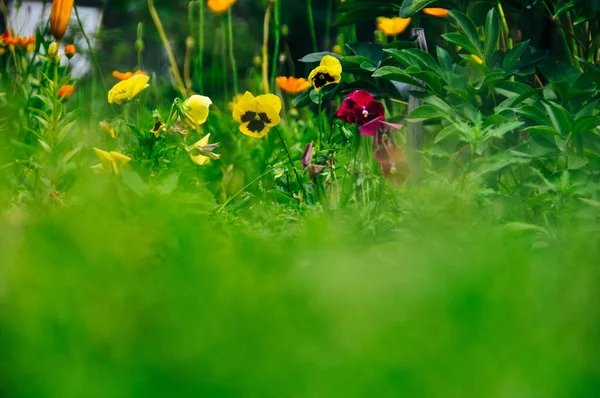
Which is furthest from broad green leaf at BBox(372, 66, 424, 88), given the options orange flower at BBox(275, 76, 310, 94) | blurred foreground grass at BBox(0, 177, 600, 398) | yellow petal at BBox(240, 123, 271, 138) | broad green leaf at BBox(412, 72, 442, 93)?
blurred foreground grass at BBox(0, 177, 600, 398)

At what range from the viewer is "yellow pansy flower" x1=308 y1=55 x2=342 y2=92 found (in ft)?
6.20

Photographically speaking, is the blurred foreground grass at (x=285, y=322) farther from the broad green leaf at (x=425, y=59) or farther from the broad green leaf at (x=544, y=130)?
the broad green leaf at (x=425, y=59)

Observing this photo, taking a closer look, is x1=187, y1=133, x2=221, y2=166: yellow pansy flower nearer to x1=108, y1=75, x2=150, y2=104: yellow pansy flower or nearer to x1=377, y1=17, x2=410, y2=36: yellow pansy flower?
x1=108, y1=75, x2=150, y2=104: yellow pansy flower

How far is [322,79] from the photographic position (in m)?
1.92

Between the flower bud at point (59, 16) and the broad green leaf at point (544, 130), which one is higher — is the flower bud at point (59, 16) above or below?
above

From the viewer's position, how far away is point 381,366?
19.7 inches

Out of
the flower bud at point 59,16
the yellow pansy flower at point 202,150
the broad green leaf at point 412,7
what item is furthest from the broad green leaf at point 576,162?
the flower bud at point 59,16

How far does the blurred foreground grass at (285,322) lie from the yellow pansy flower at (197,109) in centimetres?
125

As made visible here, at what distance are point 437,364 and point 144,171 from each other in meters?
1.28

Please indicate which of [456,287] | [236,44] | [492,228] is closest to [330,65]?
[492,228]

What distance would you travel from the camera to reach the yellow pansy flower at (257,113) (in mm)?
2010

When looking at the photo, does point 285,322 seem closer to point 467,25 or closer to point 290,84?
point 467,25

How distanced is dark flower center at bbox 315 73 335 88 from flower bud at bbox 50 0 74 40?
63 cm

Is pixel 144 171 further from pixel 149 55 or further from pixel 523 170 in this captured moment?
pixel 149 55
